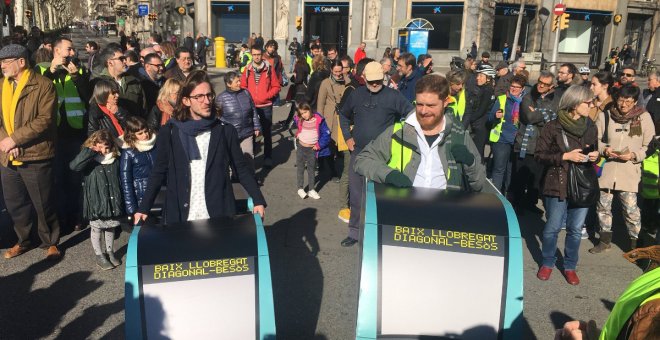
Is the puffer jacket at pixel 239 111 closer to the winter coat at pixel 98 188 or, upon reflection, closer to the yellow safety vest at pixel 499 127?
the winter coat at pixel 98 188

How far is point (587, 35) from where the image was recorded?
123ft

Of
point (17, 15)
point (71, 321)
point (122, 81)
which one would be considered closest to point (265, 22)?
point (17, 15)

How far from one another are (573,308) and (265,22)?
113 ft

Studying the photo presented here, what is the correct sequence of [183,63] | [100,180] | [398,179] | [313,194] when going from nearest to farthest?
[398,179] < [100,180] < [183,63] < [313,194]

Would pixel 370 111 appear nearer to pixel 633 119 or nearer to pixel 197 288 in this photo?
pixel 633 119

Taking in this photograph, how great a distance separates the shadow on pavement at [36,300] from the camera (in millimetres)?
4266

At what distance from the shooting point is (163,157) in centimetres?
383

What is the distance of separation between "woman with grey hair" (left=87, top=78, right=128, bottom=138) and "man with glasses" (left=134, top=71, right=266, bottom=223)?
7.08ft

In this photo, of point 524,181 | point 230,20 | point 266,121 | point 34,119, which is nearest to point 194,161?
point 34,119

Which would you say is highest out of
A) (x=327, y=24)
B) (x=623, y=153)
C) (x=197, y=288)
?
(x=327, y=24)

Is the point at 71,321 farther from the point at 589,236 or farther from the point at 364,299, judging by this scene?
the point at 589,236

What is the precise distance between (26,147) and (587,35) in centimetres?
3954

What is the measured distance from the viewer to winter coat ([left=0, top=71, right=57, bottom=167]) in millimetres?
5094

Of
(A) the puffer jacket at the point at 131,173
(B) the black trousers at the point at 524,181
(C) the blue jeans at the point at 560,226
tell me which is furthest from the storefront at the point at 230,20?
(C) the blue jeans at the point at 560,226
